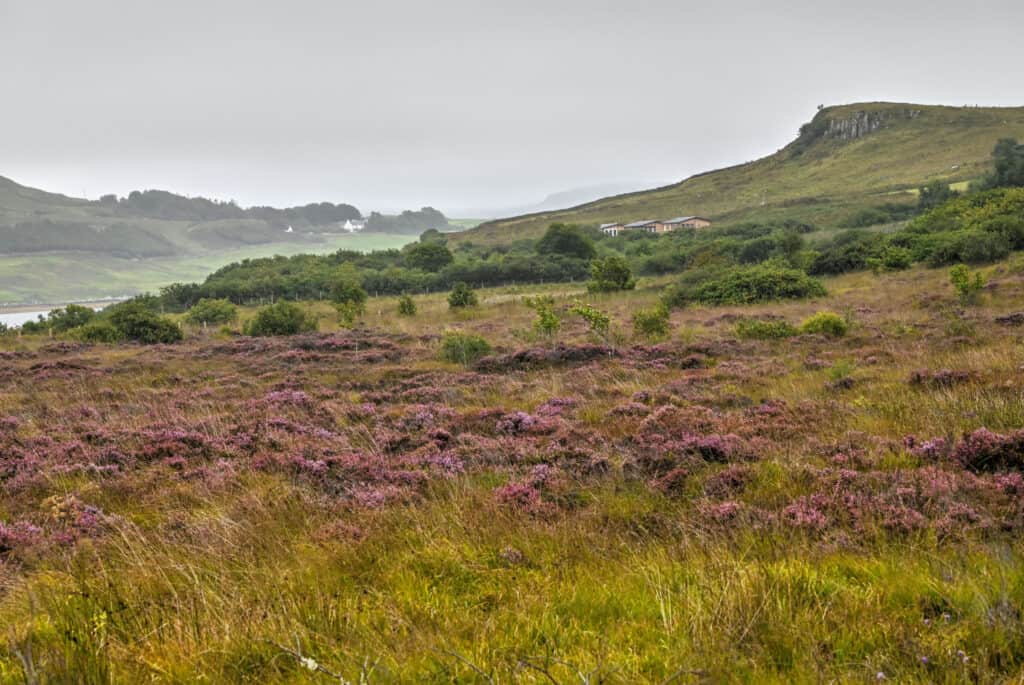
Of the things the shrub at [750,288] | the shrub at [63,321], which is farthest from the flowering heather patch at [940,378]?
the shrub at [63,321]

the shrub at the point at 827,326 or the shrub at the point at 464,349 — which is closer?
the shrub at the point at 827,326

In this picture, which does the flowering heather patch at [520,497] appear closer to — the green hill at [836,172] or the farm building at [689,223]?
the green hill at [836,172]

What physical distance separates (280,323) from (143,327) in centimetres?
675

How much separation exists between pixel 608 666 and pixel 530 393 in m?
9.38

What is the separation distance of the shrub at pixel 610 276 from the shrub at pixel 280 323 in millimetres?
21500

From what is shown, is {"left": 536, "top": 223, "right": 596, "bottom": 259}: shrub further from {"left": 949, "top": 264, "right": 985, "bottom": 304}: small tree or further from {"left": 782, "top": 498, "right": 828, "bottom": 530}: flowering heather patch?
{"left": 782, "top": 498, "right": 828, "bottom": 530}: flowering heather patch

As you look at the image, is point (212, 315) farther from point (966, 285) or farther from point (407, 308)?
point (966, 285)

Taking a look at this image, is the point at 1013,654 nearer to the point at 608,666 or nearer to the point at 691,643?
the point at 691,643

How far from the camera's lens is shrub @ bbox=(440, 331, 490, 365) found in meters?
18.1

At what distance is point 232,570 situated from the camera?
400cm

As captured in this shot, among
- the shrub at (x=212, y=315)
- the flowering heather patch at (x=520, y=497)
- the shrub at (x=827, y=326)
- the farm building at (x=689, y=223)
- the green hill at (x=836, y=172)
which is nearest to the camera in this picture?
the flowering heather patch at (x=520, y=497)

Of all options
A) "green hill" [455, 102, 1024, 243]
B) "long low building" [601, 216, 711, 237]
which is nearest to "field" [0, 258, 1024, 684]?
"green hill" [455, 102, 1024, 243]

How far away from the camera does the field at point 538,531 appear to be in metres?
2.74

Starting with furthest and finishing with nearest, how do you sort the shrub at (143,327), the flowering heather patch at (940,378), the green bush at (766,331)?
the shrub at (143,327) → the green bush at (766,331) → the flowering heather patch at (940,378)
